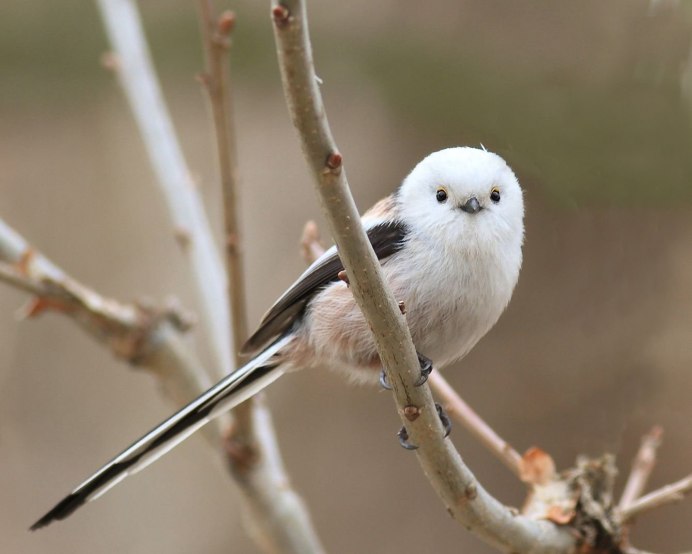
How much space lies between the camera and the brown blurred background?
3.54 m

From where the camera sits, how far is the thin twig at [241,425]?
2.34 meters

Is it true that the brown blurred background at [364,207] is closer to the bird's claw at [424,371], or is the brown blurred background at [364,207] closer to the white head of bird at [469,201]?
the white head of bird at [469,201]

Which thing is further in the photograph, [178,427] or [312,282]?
[312,282]

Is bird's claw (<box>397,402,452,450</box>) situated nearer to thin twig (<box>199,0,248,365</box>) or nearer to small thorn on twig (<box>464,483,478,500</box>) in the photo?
small thorn on twig (<box>464,483,478,500</box>)

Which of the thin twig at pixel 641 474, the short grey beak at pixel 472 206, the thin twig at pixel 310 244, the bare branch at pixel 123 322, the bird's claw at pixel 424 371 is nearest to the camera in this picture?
the bird's claw at pixel 424 371

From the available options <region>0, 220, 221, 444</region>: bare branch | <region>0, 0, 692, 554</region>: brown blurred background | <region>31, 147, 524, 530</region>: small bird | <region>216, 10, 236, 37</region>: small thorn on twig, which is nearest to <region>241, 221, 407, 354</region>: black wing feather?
<region>31, 147, 524, 530</region>: small bird

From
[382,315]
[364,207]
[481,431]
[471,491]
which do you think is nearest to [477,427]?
[481,431]

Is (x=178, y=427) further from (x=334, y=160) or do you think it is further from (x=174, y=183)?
(x=334, y=160)

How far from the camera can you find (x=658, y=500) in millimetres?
2012

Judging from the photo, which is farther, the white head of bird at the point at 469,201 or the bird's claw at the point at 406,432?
the white head of bird at the point at 469,201

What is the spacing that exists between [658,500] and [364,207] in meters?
2.23

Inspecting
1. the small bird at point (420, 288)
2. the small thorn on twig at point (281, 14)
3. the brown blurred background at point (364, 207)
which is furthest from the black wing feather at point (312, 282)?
the small thorn on twig at point (281, 14)

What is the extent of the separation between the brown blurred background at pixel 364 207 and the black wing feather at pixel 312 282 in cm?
78

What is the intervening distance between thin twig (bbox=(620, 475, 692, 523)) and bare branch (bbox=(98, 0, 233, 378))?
49.4 inches
